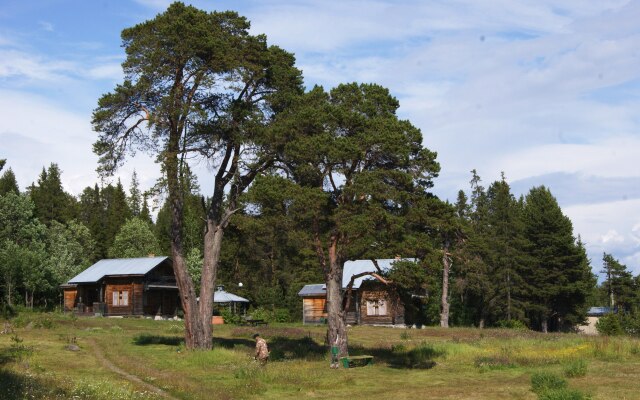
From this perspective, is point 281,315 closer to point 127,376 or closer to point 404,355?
point 404,355

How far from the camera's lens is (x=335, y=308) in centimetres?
2914

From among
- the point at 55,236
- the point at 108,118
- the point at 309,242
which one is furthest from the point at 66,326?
the point at 55,236

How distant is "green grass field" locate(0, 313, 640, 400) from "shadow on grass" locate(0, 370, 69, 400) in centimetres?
4

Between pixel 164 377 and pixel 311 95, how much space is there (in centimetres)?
1431

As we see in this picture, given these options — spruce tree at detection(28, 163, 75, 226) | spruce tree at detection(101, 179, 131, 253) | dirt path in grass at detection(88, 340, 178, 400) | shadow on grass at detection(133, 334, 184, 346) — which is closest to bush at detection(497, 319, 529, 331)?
shadow on grass at detection(133, 334, 184, 346)

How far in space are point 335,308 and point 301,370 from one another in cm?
444

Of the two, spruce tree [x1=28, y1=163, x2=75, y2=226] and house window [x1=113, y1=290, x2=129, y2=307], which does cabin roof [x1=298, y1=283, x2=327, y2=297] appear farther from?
spruce tree [x1=28, y1=163, x2=75, y2=226]

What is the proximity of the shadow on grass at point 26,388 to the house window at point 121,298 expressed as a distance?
41534 mm

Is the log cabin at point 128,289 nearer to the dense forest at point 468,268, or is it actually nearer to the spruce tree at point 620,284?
the dense forest at point 468,268

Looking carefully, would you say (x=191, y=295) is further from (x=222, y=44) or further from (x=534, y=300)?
(x=534, y=300)

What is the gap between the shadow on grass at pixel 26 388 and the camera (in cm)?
1502

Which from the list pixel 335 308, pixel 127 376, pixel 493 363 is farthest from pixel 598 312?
pixel 127 376

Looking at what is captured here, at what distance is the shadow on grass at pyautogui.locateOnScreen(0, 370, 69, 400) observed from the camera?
15.0 m

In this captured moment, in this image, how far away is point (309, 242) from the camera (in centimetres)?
2888
